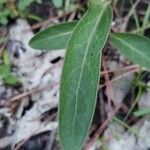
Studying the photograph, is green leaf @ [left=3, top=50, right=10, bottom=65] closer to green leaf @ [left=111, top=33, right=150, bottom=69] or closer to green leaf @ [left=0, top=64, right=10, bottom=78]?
green leaf @ [left=0, top=64, right=10, bottom=78]

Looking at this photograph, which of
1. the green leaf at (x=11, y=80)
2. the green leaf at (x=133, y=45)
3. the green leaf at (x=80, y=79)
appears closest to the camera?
the green leaf at (x=80, y=79)

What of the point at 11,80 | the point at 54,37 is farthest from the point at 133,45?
the point at 11,80

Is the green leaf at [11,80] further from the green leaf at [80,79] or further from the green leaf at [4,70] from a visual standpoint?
the green leaf at [80,79]

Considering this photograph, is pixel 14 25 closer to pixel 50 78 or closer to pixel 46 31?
pixel 50 78

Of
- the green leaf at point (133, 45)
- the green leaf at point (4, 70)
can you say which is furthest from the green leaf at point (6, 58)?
the green leaf at point (133, 45)

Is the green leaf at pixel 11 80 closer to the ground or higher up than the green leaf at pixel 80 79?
closer to the ground

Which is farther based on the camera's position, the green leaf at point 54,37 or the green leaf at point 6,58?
the green leaf at point 6,58

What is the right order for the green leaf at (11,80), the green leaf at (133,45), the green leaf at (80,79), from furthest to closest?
the green leaf at (11,80)
the green leaf at (133,45)
the green leaf at (80,79)
